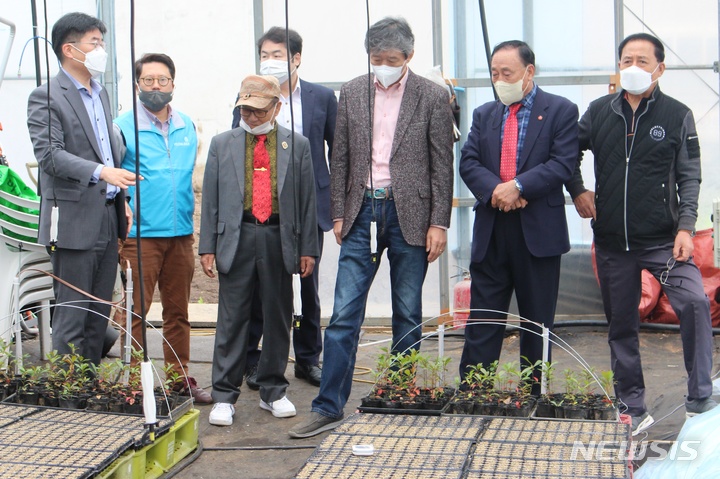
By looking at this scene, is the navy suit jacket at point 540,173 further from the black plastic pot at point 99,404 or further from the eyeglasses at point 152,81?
the black plastic pot at point 99,404

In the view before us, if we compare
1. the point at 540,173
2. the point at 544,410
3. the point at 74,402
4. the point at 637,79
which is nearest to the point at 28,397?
the point at 74,402

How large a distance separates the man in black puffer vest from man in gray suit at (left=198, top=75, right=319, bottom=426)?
1550 millimetres

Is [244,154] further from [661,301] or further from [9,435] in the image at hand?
[661,301]

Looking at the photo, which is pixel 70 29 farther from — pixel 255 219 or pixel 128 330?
pixel 128 330

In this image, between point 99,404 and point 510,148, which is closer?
point 99,404

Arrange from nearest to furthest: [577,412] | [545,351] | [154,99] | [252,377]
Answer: [577,412] < [545,351] < [154,99] < [252,377]

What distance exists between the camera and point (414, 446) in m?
4.05

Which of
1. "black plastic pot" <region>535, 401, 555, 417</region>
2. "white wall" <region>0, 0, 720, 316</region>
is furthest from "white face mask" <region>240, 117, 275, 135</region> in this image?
"white wall" <region>0, 0, 720, 316</region>

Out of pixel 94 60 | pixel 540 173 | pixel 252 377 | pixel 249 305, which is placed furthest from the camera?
pixel 252 377

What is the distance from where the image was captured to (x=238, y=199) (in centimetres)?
513

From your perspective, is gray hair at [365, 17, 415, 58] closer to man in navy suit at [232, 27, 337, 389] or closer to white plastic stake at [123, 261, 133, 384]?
man in navy suit at [232, 27, 337, 389]

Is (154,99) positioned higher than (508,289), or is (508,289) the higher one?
(154,99)

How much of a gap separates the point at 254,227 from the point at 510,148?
4.46ft

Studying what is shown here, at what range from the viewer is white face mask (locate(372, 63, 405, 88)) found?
4992 millimetres
